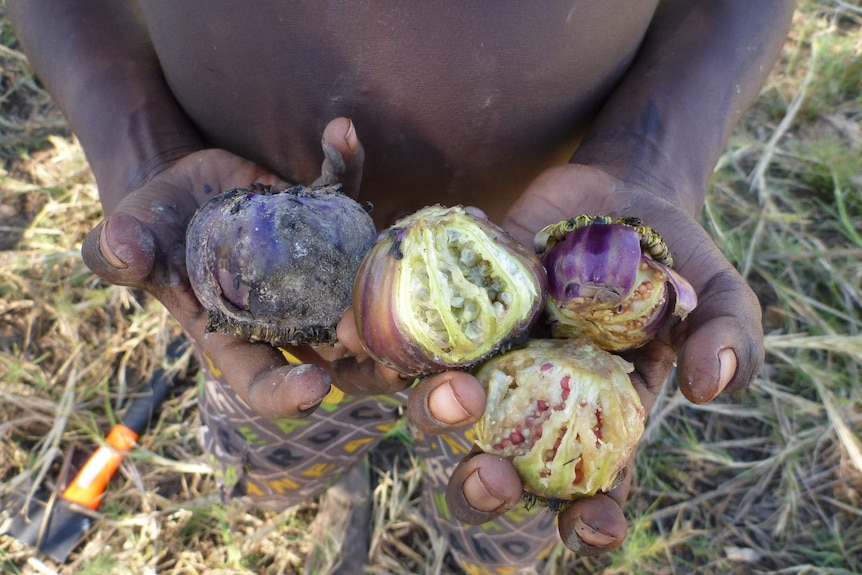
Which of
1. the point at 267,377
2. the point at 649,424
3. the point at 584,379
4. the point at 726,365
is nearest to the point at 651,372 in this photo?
the point at 584,379

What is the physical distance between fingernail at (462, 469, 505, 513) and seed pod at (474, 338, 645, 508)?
6.8 inches

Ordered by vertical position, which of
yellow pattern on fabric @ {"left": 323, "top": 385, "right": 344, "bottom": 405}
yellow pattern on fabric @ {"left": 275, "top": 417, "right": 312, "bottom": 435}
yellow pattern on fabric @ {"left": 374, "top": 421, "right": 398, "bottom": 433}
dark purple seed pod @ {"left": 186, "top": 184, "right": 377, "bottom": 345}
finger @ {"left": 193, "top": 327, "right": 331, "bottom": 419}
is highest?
dark purple seed pod @ {"left": 186, "top": 184, "right": 377, "bottom": 345}

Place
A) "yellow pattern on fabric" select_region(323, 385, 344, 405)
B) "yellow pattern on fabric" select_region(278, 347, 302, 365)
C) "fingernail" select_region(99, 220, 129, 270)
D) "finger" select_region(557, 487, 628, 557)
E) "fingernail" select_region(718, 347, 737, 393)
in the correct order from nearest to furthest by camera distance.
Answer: "fingernail" select_region(718, 347, 737, 393), "finger" select_region(557, 487, 628, 557), "fingernail" select_region(99, 220, 129, 270), "yellow pattern on fabric" select_region(278, 347, 302, 365), "yellow pattern on fabric" select_region(323, 385, 344, 405)

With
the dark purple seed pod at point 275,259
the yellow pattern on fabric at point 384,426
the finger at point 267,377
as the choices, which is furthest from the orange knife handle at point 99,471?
the dark purple seed pod at point 275,259

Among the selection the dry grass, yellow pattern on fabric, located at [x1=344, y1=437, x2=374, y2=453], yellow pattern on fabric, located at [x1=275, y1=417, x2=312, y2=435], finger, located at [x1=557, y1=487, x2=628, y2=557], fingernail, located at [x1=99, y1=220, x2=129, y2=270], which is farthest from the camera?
the dry grass

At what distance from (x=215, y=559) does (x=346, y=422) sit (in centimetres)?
108

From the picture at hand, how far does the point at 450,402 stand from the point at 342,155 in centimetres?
77

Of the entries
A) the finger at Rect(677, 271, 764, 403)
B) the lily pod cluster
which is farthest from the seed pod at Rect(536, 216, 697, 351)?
the finger at Rect(677, 271, 764, 403)

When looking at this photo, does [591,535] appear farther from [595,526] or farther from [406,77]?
[406,77]

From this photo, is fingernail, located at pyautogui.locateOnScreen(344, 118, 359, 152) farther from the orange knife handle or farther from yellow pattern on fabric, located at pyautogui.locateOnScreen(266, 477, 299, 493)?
the orange knife handle

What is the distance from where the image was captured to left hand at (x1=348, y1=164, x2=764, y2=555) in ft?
4.95

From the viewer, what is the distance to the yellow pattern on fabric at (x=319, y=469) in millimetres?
2857

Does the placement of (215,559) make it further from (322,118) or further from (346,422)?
(322,118)

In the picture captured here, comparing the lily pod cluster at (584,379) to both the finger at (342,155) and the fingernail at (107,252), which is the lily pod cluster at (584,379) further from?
the fingernail at (107,252)
